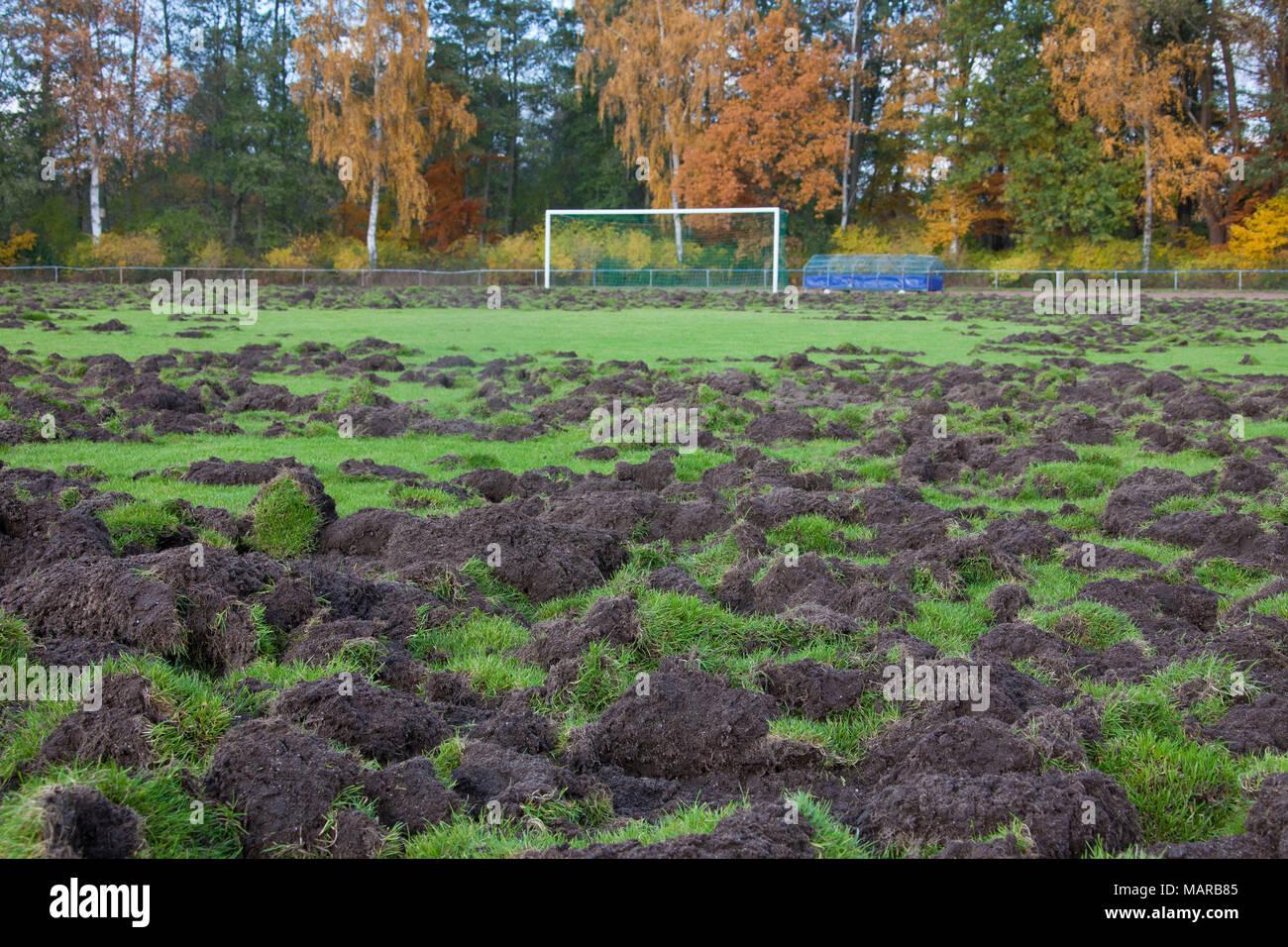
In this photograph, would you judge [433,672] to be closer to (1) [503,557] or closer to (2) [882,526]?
(1) [503,557]

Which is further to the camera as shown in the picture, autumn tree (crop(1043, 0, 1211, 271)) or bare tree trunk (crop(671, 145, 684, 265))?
bare tree trunk (crop(671, 145, 684, 265))

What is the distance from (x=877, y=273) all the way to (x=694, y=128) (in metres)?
14.0

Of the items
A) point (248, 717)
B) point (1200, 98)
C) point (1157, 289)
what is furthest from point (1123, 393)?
point (1200, 98)

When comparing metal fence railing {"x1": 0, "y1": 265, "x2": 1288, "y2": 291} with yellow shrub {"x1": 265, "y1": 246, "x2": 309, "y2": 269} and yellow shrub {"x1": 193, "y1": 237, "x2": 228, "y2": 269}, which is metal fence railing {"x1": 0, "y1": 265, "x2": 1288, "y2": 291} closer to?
yellow shrub {"x1": 193, "y1": 237, "x2": 228, "y2": 269}

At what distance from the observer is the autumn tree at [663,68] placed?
49844 mm

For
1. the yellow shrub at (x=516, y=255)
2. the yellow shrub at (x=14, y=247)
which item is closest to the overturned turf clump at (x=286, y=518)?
the yellow shrub at (x=516, y=255)

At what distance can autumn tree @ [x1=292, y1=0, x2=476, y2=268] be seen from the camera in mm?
45250

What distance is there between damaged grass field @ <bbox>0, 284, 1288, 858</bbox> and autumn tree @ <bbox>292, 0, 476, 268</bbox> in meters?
37.0

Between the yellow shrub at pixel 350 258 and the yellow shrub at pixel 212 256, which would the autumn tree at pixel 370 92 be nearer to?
the yellow shrub at pixel 350 258

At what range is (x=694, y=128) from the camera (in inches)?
2077

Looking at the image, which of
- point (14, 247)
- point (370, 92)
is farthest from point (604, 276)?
point (14, 247)

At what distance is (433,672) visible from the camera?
4801mm

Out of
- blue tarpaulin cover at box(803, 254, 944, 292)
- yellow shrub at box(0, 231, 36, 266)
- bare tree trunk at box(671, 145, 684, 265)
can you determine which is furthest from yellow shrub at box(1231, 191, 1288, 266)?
yellow shrub at box(0, 231, 36, 266)
